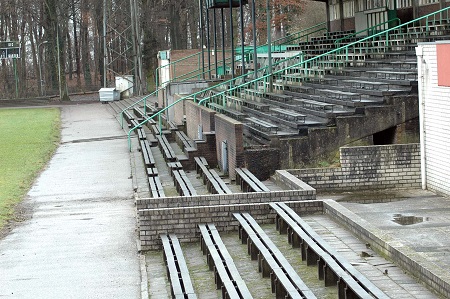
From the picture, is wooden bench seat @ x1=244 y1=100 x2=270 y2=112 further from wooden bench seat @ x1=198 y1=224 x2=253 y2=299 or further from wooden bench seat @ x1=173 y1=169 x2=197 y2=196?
wooden bench seat @ x1=198 y1=224 x2=253 y2=299

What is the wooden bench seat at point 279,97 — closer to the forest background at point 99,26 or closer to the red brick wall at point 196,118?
the red brick wall at point 196,118

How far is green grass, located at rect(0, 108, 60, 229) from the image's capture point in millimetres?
21188

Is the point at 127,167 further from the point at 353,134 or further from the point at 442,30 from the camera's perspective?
the point at 442,30

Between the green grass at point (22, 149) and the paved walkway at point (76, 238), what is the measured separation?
1.45ft

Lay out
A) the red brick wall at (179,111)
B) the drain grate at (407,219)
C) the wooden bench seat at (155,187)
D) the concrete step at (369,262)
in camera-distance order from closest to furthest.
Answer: the concrete step at (369,262) → the drain grate at (407,219) → the wooden bench seat at (155,187) → the red brick wall at (179,111)

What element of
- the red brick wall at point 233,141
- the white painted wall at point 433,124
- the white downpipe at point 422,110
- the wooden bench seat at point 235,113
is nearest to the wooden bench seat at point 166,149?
the wooden bench seat at point 235,113

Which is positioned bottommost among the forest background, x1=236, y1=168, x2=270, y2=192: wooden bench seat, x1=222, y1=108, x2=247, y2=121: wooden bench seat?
x1=236, y1=168, x2=270, y2=192: wooden bench seat

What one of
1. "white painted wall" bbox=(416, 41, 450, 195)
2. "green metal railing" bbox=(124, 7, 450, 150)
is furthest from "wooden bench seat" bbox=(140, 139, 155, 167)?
"white painted wall" bbox=(416, 41, 450, 195)

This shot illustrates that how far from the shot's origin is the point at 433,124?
18109mm

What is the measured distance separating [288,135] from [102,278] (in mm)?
8453

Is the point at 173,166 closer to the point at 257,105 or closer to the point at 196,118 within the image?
the point at 257,105

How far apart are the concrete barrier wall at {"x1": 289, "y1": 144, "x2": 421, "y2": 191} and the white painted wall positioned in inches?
15.9

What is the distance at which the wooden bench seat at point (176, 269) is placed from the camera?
10.7m

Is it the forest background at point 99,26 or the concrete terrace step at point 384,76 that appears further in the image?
the forest background at point 99,26
